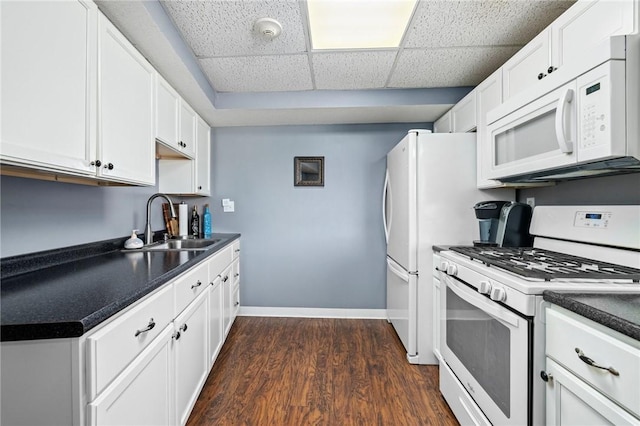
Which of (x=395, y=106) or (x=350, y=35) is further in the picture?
(x=395, y=106)

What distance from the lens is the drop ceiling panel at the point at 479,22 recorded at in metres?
1.44

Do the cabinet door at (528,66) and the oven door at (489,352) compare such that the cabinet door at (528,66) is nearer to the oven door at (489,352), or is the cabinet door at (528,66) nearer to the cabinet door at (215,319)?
the oven door at (489,352)

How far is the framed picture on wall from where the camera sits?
2877 millimetres

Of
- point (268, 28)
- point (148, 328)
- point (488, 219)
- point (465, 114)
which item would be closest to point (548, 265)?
point (488, 219)

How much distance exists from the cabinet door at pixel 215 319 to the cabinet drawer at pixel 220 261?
6cm

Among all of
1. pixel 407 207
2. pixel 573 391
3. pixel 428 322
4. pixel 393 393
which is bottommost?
pixel 393 393

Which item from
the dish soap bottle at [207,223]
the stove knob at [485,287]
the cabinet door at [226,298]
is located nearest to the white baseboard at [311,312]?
the cabinet door at [226,298]

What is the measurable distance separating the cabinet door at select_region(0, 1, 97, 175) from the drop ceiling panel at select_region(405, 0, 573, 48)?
1.64m

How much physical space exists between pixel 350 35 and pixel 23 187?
1977 millimetres

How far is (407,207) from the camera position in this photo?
2037mm

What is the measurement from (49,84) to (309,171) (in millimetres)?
2134

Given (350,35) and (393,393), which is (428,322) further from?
(350,35)

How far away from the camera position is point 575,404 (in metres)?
0.81

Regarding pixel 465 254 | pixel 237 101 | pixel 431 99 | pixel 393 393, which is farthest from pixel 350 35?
pixel 393 393
